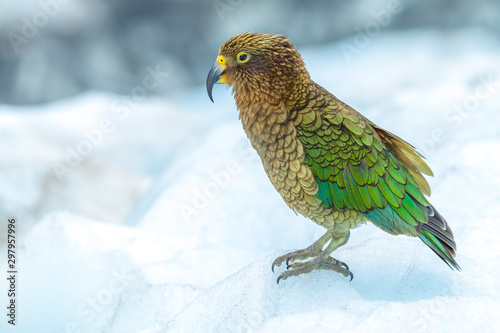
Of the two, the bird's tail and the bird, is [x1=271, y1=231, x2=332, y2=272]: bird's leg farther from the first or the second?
the bird's tail

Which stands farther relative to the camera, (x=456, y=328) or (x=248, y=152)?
(x=248, y=152)

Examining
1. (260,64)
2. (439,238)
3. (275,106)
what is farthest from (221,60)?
(439,238)

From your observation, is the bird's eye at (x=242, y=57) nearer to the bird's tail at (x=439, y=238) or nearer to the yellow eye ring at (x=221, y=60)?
the yellow eye ring at (x=221, y=60)

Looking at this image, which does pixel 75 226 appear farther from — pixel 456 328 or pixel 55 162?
pixel 456 328

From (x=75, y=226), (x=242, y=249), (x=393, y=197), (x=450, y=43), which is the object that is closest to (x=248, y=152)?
(x=242, y=249)

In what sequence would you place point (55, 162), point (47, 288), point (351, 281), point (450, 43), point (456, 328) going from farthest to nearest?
1. point (450, 43)
2. point (55, 162)
3. point (47, 288)
4. point (351, 281)
5. point (456, 328)

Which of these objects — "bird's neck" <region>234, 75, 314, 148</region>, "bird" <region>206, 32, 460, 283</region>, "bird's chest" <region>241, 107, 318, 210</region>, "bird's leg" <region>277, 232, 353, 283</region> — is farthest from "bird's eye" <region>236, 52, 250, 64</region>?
"bird's leg" <region>277, 232, 353, 283</region>
